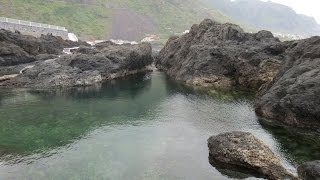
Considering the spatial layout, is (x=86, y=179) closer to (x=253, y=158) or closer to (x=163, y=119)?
(x=253, y=158)

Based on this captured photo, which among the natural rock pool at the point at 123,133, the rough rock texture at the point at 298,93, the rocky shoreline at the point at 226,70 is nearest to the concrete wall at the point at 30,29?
the rocky shoreline at the point at 226,70

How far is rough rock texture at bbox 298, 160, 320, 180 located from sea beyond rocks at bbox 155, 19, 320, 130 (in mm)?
19687

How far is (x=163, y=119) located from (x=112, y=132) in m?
10.6

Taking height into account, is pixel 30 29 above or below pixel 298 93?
above

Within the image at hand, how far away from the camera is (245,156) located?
39844mm

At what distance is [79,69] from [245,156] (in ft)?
202

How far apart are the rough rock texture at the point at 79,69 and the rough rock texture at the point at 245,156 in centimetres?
5312

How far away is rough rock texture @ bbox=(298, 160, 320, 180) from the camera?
33000mm

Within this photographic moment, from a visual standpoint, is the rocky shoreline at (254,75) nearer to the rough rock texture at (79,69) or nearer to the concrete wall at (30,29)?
the rough rock texture at (79,69)

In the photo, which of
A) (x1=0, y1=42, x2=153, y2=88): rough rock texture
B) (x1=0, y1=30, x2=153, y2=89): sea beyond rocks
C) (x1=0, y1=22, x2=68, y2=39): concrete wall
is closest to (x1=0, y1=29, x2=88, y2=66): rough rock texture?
(x1=0, y1=30, x2=153, y2=89): sea beyond rocks

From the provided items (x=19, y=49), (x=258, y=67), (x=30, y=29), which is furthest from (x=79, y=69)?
(x=30, y=29)

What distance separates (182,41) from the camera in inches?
5022

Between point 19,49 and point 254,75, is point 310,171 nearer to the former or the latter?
point 254,75

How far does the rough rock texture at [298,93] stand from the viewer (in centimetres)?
5397
